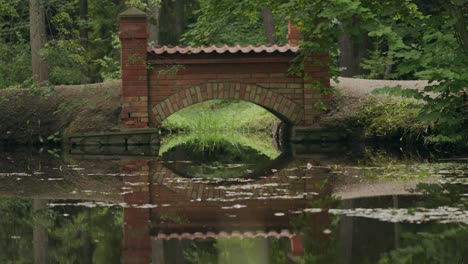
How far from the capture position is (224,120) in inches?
1119

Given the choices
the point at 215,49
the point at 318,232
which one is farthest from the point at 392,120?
the point at 318,232

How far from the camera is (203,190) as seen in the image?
36.9 feet

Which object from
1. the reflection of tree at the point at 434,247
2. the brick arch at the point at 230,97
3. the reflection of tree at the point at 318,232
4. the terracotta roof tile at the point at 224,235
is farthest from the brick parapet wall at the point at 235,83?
the reflection of tree at the point at 434,247

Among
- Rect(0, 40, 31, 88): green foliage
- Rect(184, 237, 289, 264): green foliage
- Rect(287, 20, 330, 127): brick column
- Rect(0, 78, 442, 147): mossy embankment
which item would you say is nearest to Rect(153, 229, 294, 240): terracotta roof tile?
Rect(184, 237, 289, 264): green foliage

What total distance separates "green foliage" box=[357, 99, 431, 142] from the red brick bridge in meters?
1.10

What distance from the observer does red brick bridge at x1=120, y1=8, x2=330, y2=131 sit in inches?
738

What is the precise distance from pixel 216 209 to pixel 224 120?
62.8 ft

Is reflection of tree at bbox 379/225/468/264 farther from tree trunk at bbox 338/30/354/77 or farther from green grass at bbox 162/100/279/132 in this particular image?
tree trunk at bbox 338/30/354/77

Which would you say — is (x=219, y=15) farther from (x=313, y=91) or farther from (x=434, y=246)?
(x=434, y=246)

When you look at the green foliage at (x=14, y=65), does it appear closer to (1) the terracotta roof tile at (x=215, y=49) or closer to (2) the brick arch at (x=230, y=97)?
(2) the brick arch at (x=230, y=97)

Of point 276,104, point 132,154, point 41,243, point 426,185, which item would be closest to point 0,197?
Answer: point 41,243

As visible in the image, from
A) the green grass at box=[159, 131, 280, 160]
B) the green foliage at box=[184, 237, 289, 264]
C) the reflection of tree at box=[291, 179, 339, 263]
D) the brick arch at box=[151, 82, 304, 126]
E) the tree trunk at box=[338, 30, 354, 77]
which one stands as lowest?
the green foliage at box=[184, 237, 289, 264]

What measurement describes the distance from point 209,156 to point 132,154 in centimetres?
139

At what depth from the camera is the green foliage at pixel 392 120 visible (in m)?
18.4
